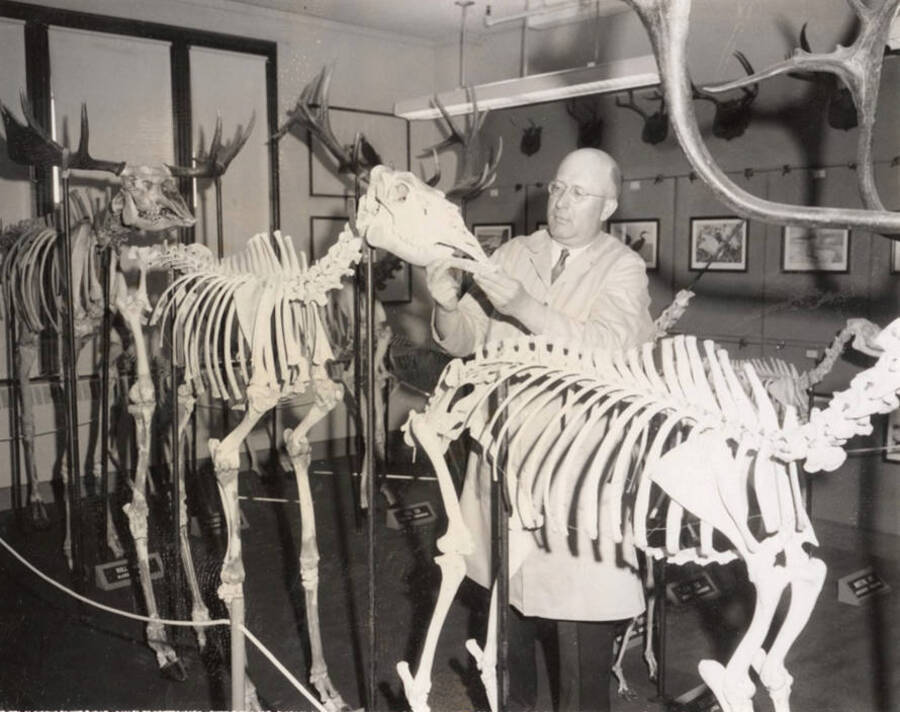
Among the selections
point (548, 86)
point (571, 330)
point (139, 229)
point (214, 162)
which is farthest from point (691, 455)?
point (214, 162)

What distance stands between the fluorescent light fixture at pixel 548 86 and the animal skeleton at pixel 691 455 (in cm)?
154

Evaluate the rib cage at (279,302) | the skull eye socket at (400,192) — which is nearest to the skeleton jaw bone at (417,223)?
the skull eye socket at (400,192)

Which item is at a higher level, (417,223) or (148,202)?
(148,202)

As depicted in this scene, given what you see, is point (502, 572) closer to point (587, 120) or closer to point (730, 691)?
point (730, 691)

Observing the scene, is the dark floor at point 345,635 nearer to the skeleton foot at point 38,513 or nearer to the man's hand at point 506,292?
the skeleton foot at point 38,513

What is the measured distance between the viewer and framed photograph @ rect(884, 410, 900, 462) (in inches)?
178

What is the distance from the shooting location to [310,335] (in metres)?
3.03

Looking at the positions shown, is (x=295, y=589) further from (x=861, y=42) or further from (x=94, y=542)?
(x=861, y=42)

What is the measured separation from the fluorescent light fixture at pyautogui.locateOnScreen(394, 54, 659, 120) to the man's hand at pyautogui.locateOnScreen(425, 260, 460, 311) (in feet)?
4.91

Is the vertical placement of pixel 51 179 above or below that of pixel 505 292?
above

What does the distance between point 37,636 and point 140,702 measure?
31.2 inches

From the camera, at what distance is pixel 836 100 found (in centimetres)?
435

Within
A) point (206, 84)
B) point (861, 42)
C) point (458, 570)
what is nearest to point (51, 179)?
point (206, 84)

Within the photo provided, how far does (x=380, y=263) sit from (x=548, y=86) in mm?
2162
